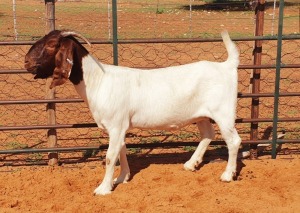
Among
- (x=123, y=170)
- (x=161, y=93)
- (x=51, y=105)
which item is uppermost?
(x=161, y=93)

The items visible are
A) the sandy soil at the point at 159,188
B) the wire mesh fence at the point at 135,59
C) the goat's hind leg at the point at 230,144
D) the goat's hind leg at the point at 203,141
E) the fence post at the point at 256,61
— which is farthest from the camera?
the wire mesh fence at the point at 135,59

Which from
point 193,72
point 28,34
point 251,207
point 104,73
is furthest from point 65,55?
point 28,34

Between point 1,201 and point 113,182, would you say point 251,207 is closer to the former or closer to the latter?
point 113,182

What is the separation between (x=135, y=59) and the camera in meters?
14.2

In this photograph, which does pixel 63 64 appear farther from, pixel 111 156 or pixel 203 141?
pixel 203 141

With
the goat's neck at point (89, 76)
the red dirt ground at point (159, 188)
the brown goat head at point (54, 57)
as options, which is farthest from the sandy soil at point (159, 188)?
the brown goat head at point (54, 57)

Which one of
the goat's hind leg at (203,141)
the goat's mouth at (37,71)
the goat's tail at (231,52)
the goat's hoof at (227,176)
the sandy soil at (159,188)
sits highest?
the goat's tail at (231,52)

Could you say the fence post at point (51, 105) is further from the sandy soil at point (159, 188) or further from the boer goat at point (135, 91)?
the boer goat at point (135, 91)

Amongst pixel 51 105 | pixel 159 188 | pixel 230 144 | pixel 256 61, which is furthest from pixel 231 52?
pixel 51 105

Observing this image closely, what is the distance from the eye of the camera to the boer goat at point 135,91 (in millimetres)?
5840

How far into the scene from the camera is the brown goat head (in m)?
5.77

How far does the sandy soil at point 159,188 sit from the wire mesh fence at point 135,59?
2.29ft

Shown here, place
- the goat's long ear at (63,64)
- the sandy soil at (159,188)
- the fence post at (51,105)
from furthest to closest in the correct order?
the fence post at (51,105) < the goat's long ear at (63,64) < the sandy soil at (159,188)

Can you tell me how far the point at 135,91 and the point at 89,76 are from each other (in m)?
0.60
